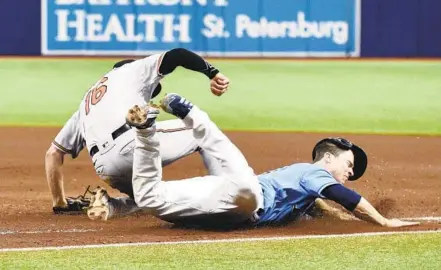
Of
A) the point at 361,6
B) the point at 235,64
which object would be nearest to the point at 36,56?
the point at 235,64

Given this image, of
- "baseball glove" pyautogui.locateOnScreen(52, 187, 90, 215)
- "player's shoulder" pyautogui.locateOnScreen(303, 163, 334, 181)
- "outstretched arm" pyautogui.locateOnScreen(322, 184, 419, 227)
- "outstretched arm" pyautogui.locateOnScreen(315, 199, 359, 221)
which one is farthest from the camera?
"baseball glove" pyautogui.locateOnScreen(52, 187, 90, 215)

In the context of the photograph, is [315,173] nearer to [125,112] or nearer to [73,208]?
[125,112]

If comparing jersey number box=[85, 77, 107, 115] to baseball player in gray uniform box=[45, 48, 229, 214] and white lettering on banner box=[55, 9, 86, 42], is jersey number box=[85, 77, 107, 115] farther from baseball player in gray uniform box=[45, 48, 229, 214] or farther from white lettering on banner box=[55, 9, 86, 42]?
white lettering on banner box=[55, 9, 86, 42]

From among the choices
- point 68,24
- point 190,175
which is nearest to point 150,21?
point 68,24

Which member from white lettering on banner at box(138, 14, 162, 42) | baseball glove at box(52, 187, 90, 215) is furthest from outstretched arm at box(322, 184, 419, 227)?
white lettering on banner at box(138, 14, 162, 42)

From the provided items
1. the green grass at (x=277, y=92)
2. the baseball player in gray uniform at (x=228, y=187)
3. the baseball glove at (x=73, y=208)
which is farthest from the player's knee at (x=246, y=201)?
the green grass at (x=277, y=92)
